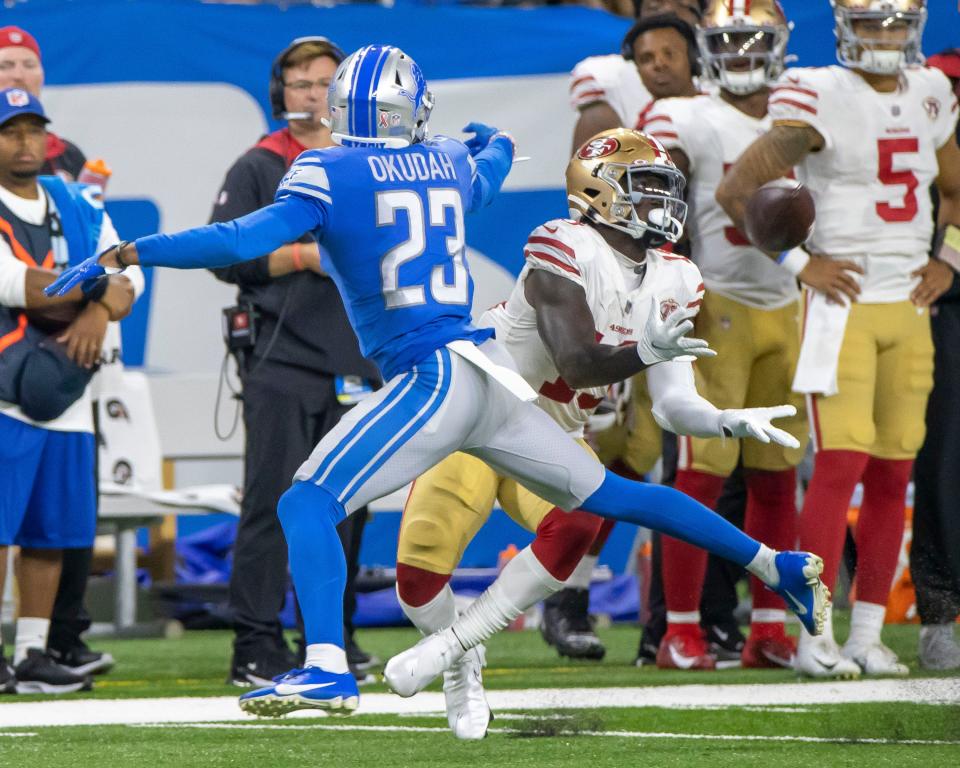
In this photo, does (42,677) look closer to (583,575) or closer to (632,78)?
(583,575)

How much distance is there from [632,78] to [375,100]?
101 inches

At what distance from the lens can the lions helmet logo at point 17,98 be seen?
529 centimetres

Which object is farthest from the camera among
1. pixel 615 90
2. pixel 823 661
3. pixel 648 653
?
pixel 615 90

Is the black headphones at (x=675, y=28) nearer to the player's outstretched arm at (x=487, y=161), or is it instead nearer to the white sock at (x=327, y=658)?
the player's outstretched arm at (x=487, y=161)

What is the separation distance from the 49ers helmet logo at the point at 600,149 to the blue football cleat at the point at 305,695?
1565 mm

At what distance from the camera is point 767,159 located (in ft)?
17.2

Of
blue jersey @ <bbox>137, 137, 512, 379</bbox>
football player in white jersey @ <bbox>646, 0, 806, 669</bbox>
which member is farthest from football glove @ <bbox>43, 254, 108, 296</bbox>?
football player in white jersey @ <bbox>646, 0, 806, 669</bbox>

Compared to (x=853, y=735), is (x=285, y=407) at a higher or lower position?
higher

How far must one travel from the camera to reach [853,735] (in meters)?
3.90

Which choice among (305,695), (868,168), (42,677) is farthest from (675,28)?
(305,695)

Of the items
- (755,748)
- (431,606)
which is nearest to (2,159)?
(431,606)

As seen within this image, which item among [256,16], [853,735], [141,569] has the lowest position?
[141,569]

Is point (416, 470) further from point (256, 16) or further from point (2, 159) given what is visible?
point (256, 16)

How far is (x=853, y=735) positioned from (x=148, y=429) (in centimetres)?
430
